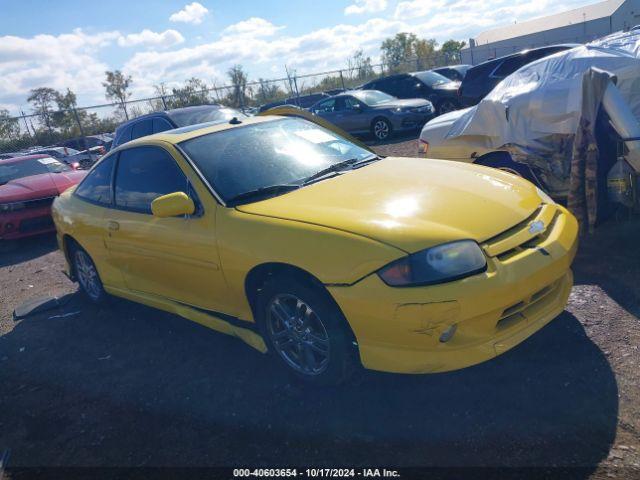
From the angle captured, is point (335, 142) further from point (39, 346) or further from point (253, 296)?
point (39, 346)

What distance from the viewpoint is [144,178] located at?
13.6 feet

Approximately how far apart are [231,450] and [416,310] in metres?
1.25

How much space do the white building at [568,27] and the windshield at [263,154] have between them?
128 ft

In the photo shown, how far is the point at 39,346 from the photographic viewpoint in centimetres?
466

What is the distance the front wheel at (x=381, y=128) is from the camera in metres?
14.0

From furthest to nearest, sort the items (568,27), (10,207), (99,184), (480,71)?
(568,27), (480,71), (10,207), (99,184)

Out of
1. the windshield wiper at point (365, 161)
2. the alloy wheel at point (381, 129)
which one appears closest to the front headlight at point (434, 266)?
the windshield wiper at point (365, 161)

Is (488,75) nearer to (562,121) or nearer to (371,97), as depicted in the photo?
(371,97)

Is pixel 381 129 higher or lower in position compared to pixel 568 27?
lower

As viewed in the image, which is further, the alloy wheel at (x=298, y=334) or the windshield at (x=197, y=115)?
the windshield at (x=197, y=115)

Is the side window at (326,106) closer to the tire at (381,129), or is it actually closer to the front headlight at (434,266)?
the tire at (381,129)

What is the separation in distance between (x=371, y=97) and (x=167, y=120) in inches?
281

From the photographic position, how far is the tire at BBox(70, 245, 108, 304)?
5043 millimetres

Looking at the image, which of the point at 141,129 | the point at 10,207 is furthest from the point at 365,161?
the point at 141,129
